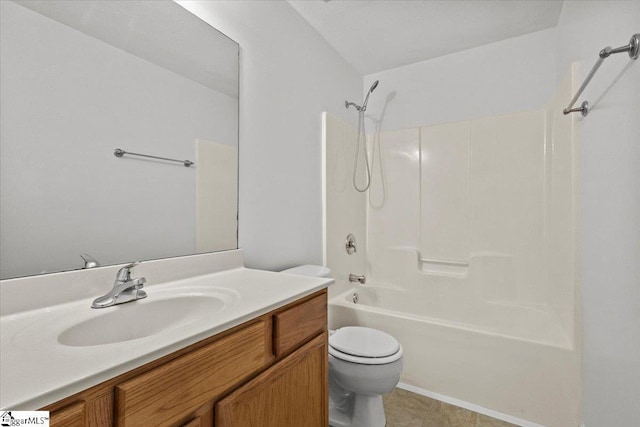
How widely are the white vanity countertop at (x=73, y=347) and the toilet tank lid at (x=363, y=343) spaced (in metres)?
0.59

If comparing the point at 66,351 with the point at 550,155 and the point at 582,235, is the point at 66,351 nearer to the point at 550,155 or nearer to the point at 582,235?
the point at 582,235

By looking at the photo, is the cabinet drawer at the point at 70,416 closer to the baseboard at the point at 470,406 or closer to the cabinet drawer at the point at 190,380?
the cabinet drawer at the point at 190,380

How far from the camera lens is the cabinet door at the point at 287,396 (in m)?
0.72

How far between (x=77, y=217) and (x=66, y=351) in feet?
1.69

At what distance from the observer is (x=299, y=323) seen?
955mm

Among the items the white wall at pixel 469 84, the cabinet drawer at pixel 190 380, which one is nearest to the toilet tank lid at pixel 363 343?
the cabinet drawer at pixel 190 380

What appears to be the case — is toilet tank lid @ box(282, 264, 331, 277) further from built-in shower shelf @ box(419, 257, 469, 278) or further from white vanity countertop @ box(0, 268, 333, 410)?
built-in shower shelf @ box(419, 257, 469, 278)

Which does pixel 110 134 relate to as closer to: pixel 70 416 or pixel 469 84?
pixel 70 416

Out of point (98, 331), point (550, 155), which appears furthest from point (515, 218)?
point (98, 331)

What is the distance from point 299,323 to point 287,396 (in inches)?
8.5

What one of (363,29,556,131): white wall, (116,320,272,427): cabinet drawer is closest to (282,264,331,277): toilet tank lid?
(116,320,272,427): cabinet drawer

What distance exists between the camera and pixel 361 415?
1414 millimetres

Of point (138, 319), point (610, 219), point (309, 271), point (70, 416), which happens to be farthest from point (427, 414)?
point (70, 416)

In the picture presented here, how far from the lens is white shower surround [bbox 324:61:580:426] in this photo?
59.8 inches
